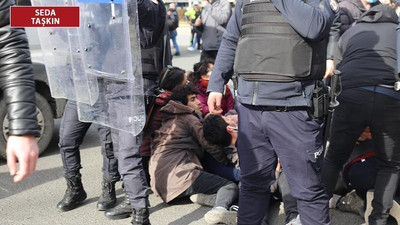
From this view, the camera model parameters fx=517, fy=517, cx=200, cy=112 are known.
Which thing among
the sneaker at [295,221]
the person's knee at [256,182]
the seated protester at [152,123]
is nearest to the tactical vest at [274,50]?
the person's knee at [256,182]

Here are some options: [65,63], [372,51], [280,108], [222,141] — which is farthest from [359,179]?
[65,63]

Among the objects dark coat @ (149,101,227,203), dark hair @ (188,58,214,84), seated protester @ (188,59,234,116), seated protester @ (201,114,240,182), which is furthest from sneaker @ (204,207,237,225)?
dark hair @ (188,58,214,84)

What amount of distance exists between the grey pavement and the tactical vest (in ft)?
4.69

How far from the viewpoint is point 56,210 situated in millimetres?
4070

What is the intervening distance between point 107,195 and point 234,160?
1.10 metres

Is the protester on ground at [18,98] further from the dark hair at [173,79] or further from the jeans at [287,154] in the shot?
the dark hair at [173,79]

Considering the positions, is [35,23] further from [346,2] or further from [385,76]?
[346,2]

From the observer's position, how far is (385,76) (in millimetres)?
3334

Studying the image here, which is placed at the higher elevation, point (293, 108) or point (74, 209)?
point (293, 108)

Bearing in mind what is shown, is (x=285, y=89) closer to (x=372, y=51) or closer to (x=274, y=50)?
(x=274, y=50)

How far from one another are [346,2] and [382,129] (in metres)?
3.42

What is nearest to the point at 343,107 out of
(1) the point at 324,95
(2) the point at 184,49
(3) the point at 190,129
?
(1) the point at 324,95

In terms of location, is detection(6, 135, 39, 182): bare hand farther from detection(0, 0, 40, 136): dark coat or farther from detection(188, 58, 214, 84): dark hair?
detection(188, 58, 214, 84): dark hair

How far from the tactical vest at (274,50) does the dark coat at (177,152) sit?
1410 millimetres
